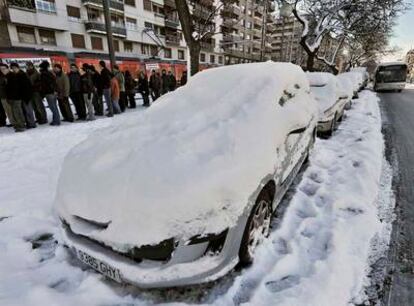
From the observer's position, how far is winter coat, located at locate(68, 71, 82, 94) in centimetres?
832

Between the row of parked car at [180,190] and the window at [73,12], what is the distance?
3237 cm

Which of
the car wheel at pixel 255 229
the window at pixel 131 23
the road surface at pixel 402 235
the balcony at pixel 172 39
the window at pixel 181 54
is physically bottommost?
the road surface at pixel 402 235

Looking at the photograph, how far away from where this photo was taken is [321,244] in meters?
2.78

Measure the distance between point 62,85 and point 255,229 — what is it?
299 inches

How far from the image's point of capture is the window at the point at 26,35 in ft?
82.8

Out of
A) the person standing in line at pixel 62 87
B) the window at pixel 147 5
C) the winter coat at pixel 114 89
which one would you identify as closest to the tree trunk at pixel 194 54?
the winter coat at pixel 114 89

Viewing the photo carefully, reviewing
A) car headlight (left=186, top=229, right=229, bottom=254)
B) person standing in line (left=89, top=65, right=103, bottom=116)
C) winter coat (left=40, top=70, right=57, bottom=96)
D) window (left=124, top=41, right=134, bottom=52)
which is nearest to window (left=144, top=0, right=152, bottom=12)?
window (left=124, top=41, right=134, bottom=52)

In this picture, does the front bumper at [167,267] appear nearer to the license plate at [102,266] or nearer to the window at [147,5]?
the license plate at [102,266]

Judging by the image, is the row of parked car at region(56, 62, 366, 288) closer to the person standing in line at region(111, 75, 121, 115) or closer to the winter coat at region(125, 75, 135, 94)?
the person standing in line at region(111, 75, 121, 115)

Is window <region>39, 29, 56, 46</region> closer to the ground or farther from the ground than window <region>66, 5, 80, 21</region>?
closer to the ground

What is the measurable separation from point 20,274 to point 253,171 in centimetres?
217

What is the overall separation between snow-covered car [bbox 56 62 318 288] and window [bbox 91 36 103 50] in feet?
107

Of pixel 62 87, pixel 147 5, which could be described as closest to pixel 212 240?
A: pixel 62 87

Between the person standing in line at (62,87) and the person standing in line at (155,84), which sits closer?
the person standing in line at (62,87)
